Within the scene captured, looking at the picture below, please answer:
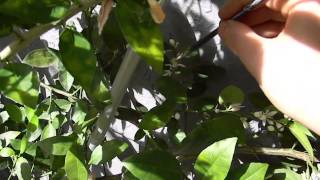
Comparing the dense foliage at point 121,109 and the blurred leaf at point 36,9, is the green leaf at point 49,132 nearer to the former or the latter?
the dense foliage at point 121,109

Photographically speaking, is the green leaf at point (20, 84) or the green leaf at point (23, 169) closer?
the green leaf at point (20, 84)

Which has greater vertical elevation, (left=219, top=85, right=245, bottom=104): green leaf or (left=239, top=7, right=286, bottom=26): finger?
(left=239, top=7, right=286, bottom=26): finger

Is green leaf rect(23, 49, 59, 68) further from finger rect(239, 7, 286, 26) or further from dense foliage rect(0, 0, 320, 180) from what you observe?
finger rect(239, 7, 286, 26)

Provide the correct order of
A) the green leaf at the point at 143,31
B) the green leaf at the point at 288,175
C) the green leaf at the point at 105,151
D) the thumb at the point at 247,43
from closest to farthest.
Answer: the green leaf at the point at 143,31 → the thumb at the point at 247,43 → the green leaf at the point at 105,151 → the green leaf at the point at 288,175

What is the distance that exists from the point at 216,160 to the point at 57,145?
214mm

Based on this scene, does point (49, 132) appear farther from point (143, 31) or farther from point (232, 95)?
point (143, 31)

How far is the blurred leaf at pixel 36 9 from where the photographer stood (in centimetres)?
45

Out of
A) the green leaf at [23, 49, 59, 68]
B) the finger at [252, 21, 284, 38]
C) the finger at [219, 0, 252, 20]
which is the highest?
the finger at [219, 0, 252, 20]

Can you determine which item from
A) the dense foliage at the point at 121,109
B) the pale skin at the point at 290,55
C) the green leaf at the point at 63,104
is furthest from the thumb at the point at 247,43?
the green leaf at the point at 63,104

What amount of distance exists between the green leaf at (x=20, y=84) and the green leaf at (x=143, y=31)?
0.35 feet

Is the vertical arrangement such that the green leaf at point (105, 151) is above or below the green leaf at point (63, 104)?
above

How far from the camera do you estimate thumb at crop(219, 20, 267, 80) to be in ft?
1.88

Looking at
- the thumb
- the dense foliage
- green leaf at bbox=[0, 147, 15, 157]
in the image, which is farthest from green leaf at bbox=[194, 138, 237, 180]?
green leaf at bbox=[0, 147, 15, 157]

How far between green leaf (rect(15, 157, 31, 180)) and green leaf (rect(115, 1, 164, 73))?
1.40 feet
